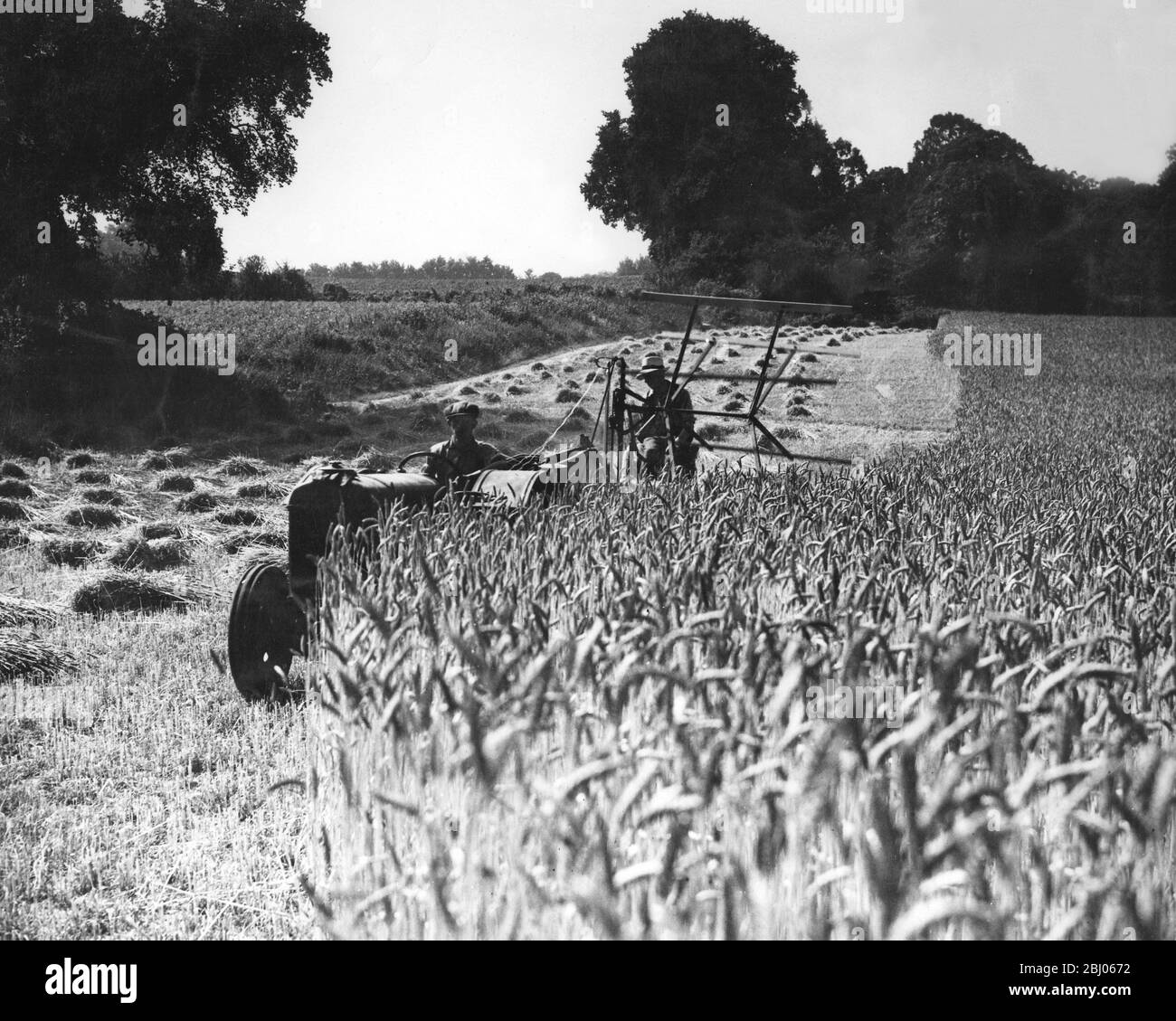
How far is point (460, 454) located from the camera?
27.1ft

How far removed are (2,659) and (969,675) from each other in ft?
18.5

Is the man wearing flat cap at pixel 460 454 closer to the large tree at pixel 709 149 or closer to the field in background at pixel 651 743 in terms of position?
the field in background at pixel 651 743

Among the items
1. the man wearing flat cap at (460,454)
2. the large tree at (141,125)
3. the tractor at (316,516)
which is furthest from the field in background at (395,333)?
the tractor at (316,516)

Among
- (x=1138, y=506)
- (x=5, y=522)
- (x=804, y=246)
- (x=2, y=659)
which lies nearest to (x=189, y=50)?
(x=5, y=522)

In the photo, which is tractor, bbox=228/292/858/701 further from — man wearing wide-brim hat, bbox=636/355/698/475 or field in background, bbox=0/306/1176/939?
man wearing wide-brim hat, bbox=636/355/698/475

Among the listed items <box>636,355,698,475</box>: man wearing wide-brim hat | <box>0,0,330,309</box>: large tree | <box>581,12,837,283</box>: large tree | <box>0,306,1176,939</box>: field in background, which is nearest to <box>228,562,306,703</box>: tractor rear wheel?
<box>0,306,1176,939</box>: field in background

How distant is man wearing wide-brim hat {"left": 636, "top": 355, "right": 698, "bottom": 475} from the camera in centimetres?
1081

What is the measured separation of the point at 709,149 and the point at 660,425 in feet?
156

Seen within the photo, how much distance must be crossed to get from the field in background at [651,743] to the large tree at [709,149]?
4824 cm

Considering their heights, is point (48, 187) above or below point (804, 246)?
below

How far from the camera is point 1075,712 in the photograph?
295 cm

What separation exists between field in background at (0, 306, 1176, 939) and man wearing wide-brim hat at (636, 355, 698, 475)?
356 centimetres

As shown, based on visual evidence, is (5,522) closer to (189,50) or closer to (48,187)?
(48,187)
